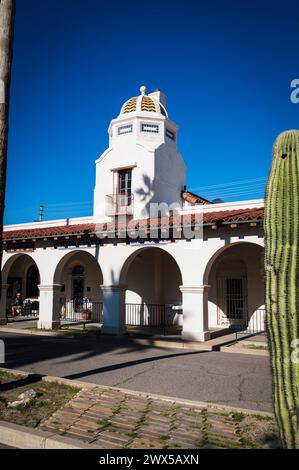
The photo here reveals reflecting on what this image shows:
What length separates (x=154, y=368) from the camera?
29.0 feet

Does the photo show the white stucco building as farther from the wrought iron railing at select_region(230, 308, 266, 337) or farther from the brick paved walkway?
the brick paved walkway

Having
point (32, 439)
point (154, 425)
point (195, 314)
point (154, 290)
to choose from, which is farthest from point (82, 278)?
point (32, 439)

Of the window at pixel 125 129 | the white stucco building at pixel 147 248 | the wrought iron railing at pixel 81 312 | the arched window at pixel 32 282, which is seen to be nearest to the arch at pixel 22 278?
the arched window at pixel 32 282

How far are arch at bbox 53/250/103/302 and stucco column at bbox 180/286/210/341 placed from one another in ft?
22.6

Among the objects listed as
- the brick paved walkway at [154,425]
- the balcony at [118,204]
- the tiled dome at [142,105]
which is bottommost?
the brick paved walkway at [154,425]

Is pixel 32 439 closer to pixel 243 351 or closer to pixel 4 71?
pixel 4 71

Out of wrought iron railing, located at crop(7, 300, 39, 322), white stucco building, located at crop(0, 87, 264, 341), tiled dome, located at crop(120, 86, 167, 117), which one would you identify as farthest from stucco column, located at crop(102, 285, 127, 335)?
tiled dome, located at crop(120, 86, 167, 117)

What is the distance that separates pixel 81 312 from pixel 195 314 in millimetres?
8505

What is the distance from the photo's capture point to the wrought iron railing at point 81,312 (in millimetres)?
18445

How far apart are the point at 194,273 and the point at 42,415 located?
7.73 m

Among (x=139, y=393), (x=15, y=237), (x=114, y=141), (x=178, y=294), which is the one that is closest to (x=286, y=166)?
(x=139, y=393)

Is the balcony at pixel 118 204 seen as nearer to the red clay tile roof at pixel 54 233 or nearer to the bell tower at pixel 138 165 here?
the bell tower at pixel 138 165

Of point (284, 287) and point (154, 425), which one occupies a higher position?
point (284, 287)

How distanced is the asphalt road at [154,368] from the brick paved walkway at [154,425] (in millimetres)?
871
